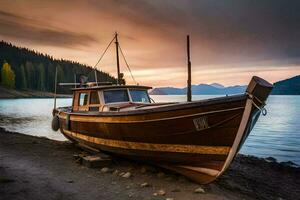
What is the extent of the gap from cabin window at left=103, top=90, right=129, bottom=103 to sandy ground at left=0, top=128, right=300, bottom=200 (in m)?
2.63

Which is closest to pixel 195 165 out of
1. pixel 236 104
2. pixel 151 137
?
pixel 151 137

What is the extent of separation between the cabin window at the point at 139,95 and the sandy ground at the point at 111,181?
113 inches

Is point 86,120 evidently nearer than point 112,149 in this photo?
No

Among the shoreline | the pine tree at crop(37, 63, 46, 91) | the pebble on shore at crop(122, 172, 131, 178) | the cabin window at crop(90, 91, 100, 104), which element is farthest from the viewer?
the pine tree at crop(37, 63, 46, 91)

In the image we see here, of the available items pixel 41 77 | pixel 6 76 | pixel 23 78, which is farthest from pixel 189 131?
pixel 41 77

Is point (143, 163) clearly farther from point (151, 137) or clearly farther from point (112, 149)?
point (151, 137)

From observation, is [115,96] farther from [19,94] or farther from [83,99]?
[19,94]

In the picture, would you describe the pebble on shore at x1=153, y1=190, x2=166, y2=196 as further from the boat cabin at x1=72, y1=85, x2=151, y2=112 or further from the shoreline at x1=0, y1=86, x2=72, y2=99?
the shoreline at x1=0, y1=86, x2=72, y2=99

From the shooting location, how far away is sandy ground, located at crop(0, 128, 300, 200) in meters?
8.52

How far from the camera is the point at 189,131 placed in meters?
9.11

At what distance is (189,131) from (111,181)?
309 centimetres

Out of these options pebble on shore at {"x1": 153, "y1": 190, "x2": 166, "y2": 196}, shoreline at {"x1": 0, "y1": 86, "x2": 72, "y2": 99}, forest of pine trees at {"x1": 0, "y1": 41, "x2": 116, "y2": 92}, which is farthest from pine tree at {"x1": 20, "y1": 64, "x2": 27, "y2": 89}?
pebble on shore at {"x1": 153, "y1": 190, "x2": 166, "y2": 196}

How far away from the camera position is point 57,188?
8.82 metres

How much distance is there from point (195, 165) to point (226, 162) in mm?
1111
